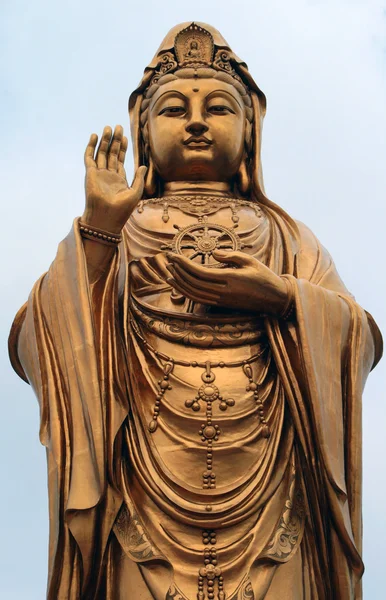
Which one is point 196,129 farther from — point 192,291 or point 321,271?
point 192,291

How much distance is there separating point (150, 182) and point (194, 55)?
76 cm

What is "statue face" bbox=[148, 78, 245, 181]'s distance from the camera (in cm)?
941

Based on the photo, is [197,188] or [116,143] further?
[197,188]

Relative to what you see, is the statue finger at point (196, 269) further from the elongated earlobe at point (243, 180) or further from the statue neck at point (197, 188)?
the elongated earlobe at point (243, 180)

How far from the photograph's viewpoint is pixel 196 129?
9.36 metres

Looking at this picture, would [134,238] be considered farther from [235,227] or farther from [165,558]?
[165,558]

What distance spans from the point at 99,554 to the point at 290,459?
104cm

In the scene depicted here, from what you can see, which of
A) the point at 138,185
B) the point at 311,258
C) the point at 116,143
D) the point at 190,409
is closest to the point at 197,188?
the point at 311,258

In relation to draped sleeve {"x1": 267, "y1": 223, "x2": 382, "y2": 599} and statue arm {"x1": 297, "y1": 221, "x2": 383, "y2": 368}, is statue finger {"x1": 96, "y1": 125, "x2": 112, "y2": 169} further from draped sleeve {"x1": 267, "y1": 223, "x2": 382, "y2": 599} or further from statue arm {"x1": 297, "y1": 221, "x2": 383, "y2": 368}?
statue arm {"x1": 297, "y1": 221, "x2": 383, "y2": 368}

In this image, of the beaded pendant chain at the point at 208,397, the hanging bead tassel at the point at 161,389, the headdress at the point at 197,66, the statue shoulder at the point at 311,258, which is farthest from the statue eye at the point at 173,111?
the hanging bead tassel at the point at 161,389

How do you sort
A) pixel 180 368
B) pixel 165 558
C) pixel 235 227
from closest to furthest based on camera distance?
pixel 165 558 → pixel 180 368 → pixel 235 227

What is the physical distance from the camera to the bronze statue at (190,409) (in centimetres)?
796

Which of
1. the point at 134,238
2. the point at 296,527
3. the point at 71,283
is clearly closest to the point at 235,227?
the point at 134,238

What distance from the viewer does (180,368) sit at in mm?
8406
